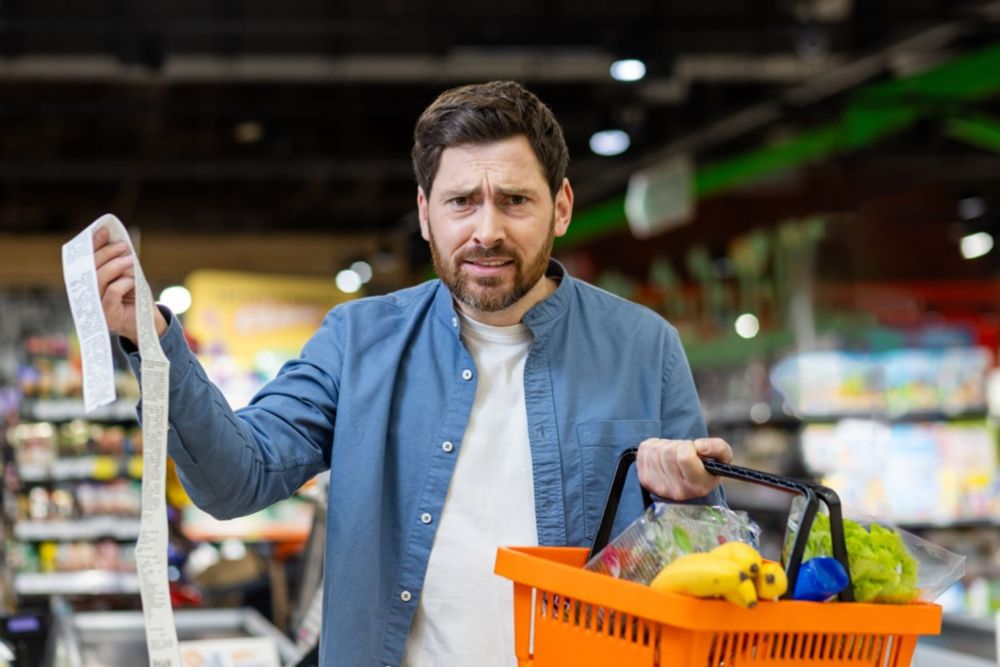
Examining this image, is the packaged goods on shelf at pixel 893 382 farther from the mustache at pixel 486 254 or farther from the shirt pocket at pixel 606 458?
the mustache at pixel 486 254

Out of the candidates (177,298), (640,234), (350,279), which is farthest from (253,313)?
(350,279)

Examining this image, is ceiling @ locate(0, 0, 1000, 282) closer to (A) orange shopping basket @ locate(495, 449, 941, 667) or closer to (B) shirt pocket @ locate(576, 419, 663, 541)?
(B) shirt pocket @ locate(576, 419, 663, 541)

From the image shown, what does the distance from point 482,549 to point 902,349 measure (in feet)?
28.0

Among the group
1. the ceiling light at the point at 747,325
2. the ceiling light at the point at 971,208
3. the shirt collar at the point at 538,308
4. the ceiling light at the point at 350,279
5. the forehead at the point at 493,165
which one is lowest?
the ceiling light at the point at 747,325

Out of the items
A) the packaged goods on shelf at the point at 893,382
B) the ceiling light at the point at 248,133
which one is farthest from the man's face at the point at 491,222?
the ceiling light at the point at 248,133

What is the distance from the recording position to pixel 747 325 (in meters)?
14.1

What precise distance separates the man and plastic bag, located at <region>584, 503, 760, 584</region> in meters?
0.12

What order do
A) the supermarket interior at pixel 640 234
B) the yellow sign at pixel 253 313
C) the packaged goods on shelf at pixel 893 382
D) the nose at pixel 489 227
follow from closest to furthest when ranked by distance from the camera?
the nose at pixel 489 227 → the supermarket interior at pixel 640 234 → the packaged goods on shelf at pixel 893 382 → the yellow sign at pixel 253 313

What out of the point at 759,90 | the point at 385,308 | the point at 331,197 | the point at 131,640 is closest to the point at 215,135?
the point at 331,197

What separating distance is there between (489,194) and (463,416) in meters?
0.38

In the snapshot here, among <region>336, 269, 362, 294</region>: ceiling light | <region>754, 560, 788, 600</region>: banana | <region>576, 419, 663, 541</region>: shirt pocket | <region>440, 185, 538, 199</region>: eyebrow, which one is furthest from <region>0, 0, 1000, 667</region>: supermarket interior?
<region>336, 269, 362, 294</region>: ceiling light

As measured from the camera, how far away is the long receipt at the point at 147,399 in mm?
1750

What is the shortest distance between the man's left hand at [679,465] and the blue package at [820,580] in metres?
0.24

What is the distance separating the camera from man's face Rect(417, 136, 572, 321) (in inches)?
86.4
